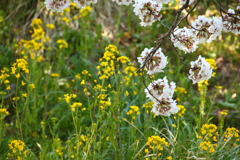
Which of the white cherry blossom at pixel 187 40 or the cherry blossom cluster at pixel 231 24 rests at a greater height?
the cherry blossom cluster at pixel 231 24

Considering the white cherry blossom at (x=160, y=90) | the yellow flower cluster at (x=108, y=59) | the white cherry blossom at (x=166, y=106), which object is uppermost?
the yellow flower cluster at (x=108, y=59)

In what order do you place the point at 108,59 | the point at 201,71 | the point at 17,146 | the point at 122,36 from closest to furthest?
1. the point at 201,71
2. the point at 17,146
3. the point at 108,59
4. the point at 122,36

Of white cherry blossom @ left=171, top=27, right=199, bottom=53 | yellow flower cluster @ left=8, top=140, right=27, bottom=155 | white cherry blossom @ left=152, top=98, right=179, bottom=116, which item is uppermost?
white cherry blossom @ left=171, top=27, right=199, bottom=53

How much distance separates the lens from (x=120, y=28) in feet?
15.7

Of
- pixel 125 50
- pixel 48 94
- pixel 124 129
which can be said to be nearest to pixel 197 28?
pixel 124 129

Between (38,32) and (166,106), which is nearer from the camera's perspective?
(166,106)

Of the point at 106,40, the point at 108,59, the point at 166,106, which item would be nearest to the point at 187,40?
the point at 166,106

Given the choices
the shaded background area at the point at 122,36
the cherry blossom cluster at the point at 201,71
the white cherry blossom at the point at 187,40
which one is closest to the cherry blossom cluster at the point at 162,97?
the cherry blossom cluster at the point at 201,71

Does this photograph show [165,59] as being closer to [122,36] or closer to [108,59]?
[108,59]

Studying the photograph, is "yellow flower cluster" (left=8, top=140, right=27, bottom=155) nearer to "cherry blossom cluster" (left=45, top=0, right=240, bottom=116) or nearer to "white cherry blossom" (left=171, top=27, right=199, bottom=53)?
"cherry blossom cluster" (left=45, top=0, right=240, bottom=116)

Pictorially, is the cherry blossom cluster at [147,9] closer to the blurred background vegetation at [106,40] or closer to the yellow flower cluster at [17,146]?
the yellow flower cluster at [17,146]

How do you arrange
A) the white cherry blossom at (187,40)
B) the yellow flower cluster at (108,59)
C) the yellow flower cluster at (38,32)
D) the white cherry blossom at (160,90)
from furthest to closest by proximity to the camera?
the yellow flower cluster at (38,32) → the yellow flower cluster at (108,59) → the white cherry blossom at (187,40) → the white cherry blossom at (160,90)

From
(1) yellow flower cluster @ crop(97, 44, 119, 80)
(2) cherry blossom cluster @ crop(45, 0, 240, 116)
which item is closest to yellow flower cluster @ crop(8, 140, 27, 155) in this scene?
(1) yellow flower cluster @ crop(97, 44, 119, 80)

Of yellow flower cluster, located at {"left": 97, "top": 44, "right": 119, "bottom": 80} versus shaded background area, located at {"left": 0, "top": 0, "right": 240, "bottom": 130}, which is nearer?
yellow flower cluster, located at {"left": 97, "top": 44, "right": 119, "bottom": 80}
